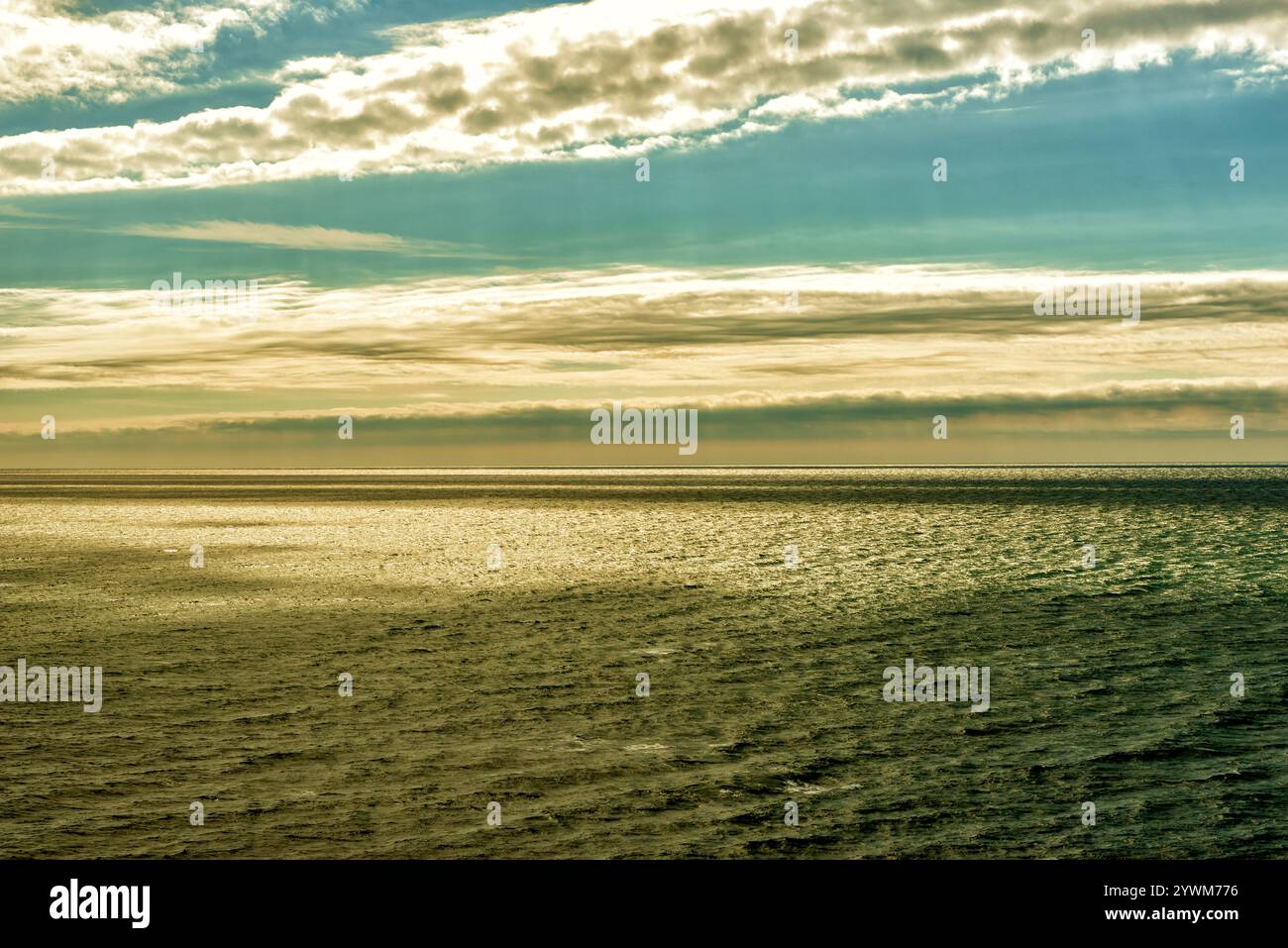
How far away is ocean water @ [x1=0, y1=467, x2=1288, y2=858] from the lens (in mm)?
11008

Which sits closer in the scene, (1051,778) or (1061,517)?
(1051,778)

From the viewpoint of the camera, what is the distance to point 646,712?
1598 cm

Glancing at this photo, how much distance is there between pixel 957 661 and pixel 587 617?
867 centimetres

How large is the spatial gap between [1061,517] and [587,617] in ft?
162

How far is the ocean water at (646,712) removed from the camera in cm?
1101

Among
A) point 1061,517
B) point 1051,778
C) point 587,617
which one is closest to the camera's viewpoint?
point 1051,778

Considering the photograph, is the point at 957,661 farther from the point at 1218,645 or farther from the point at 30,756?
the point at 30,756
